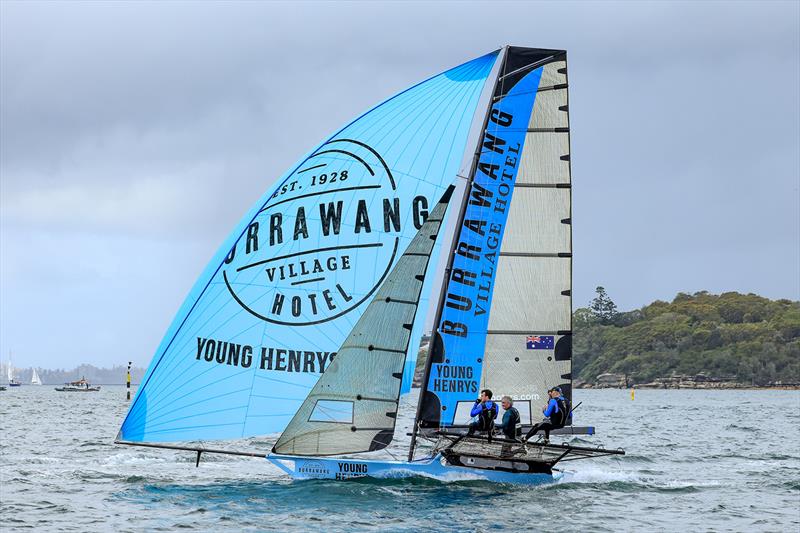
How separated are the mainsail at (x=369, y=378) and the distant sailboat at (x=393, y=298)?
0.09 ft

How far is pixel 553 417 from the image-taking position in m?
21.5

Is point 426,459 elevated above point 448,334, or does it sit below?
below

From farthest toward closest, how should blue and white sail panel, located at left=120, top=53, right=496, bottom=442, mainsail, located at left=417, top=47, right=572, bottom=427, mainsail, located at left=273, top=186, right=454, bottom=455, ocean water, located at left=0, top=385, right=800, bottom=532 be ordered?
1. mainsail, located at left=417, top=47, right=572, bottom=427
2. mainsail, located at left=273, top=186, right=454, bottom=455
3. blue and white sail panel, located at left=120, top=53, right=496, bottom=442
4. ocean water, located at left=0, top=385, right=800, bottom=532

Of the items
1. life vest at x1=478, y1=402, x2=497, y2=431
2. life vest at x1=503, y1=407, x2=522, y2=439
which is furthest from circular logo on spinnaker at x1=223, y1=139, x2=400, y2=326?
life vest at x1=503, y1=407, x2=522, y2=439

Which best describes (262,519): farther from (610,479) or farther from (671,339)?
(671,339)

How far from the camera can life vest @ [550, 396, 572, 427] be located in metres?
21.5

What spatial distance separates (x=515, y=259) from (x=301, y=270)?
419 centimetres

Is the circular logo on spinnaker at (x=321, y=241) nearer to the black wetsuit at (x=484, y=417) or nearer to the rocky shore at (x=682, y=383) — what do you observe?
the black wetsuit at (x=484, y=417)

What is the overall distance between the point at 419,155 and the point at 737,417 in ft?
141

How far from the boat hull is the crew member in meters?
0.77

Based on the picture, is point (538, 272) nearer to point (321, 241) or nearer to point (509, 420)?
point (509, 420)

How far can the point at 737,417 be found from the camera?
5966cm

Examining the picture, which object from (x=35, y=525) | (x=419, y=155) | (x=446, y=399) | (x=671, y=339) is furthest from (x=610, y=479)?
(x=671, y=339)

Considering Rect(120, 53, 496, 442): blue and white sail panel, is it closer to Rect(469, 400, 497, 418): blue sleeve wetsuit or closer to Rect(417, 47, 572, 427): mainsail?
Rect(417, 47, 572, 427): mainsail
